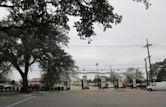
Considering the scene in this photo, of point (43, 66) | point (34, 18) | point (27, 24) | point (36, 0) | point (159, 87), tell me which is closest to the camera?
point (36, 0)

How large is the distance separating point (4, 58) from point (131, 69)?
118 metres

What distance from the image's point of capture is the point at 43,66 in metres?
69.3

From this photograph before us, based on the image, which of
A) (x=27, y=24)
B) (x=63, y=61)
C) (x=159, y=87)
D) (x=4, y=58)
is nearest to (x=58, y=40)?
(x=63, y=61)

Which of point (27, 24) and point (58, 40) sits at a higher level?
point (58, 40)

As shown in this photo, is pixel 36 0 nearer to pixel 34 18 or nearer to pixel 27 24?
pixel 34 18

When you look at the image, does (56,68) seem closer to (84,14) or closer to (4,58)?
(4,58)

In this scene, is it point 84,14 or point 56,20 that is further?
point 56,20

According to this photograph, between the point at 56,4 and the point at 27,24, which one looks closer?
the point at 56,4

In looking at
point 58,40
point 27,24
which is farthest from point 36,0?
point 58,40

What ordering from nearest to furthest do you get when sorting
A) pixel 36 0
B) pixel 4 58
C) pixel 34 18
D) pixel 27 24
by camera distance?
pixel 36 0
pixel 34 18
pixel 27 24
pixel 4 58

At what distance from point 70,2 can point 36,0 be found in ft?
6.11

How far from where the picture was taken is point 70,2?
21047mm

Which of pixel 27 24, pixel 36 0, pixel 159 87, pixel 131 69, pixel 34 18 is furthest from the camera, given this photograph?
pixel 131 69

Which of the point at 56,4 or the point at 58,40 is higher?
the point at 58,40
